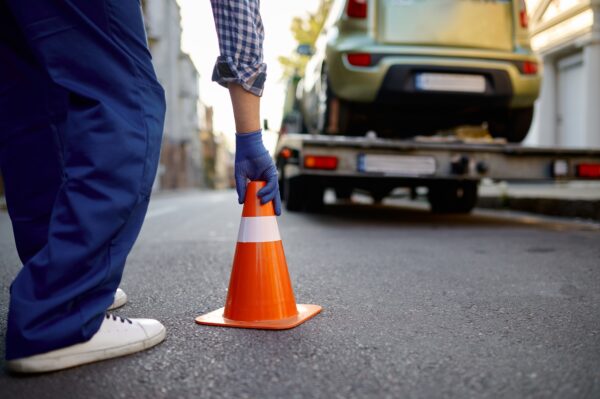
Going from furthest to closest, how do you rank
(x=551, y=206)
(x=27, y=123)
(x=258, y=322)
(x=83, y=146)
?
(x=551, y=206), (x=258, y=322), (x=27, y=123), (x=83, y=146)

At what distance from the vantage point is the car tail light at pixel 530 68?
5.70m

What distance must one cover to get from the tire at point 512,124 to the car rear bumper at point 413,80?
0.81 ft

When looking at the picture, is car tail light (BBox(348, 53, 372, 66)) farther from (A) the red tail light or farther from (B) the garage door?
(B) the garage door

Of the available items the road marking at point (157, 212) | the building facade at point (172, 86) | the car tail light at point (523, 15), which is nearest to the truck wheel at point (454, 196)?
the car tail light at point (523, 15)

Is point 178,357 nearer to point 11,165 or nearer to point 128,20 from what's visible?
point 11,165

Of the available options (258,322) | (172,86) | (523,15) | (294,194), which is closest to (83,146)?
(258,322)

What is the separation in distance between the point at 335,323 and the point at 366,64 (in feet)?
12.7

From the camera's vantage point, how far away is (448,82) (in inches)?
215

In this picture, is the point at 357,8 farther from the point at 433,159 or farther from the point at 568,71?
the point at 568,71

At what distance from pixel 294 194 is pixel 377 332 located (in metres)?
5.26

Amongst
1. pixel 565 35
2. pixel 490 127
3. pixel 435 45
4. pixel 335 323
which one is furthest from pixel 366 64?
pixel 565 35

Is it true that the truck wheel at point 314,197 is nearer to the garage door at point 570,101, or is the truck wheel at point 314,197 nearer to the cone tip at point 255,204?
the cone tip at point 255,204

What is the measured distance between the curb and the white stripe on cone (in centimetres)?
520

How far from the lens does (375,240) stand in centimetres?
455
